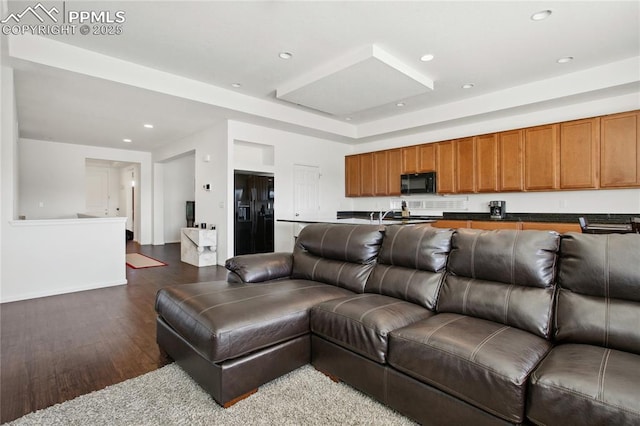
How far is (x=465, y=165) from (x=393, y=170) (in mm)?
1477

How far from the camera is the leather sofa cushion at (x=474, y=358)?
1278 millimetres

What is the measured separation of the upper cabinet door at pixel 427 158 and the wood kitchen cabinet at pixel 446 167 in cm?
8

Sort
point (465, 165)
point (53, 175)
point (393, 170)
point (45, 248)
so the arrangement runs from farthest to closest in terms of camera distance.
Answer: point (53, 175)
point (393, 170)
point (465, 165)
point (45, 248)

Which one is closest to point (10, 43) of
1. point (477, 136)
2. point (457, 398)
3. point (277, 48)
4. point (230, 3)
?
point (230, 3)

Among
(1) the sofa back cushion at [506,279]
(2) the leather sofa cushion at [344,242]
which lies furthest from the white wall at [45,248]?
(1) the sofa back cushion at [506,279]

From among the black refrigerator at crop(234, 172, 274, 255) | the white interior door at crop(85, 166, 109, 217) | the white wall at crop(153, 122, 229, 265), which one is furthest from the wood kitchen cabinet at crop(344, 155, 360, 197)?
the white interior door at crop(85, 166, 109, 217)

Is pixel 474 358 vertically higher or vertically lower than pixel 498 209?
lower

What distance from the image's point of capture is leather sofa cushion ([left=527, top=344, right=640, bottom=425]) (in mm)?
1062

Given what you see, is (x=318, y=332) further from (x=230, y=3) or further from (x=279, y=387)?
(x=230, y=3)

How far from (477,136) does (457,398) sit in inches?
199

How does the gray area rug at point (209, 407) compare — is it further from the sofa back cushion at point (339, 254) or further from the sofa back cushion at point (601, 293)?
the sofa back cushion at point (601, 293)

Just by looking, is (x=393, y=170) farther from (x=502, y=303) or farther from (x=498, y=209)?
(x=502, y=303)

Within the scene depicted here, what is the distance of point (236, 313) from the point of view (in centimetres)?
186

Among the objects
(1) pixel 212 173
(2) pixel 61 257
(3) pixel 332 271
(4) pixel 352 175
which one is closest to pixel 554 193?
(4) pixel 352 175
